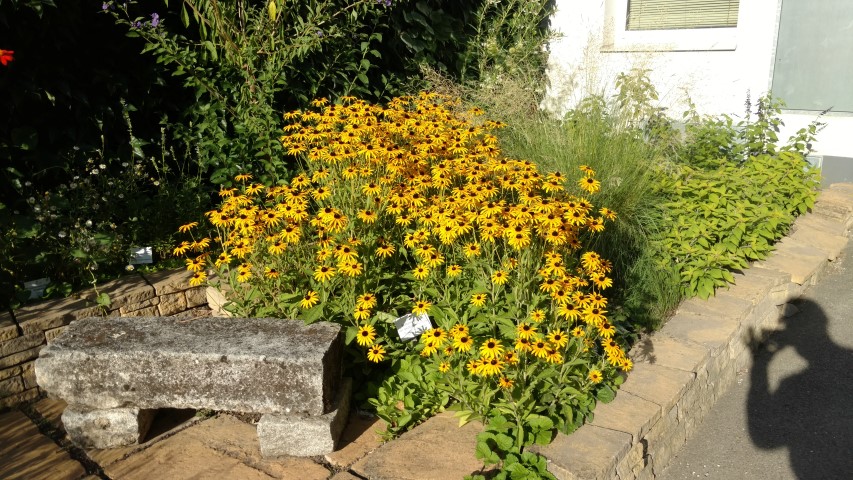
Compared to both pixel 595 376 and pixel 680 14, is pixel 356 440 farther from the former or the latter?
pixel 680 14

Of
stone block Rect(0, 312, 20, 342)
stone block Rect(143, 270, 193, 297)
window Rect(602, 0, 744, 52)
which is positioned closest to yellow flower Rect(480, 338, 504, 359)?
stone block Rect(143, 270, 193, 297)

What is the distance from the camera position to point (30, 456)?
9.90 feet

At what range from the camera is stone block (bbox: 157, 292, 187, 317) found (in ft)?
12.9

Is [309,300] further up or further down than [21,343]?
further up

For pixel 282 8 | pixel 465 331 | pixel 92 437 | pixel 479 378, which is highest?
pixel 282 8

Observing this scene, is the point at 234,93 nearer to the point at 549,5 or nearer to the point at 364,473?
the point at 364,473

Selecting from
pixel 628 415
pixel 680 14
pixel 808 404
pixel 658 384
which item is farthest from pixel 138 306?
pixel 680 14

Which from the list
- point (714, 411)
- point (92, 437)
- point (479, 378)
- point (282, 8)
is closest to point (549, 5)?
point (282, 8)

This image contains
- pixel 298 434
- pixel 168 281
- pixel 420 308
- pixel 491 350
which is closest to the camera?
pixel 491 350

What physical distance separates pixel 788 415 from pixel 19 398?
12.5ft

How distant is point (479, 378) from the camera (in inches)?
113

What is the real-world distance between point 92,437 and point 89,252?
4.14ft

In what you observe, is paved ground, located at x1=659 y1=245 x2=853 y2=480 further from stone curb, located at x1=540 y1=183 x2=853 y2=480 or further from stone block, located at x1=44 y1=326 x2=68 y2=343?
stone block, located at x1=44 y1=326 x2=68 y2=343

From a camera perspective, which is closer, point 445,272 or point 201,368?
point 201,368
